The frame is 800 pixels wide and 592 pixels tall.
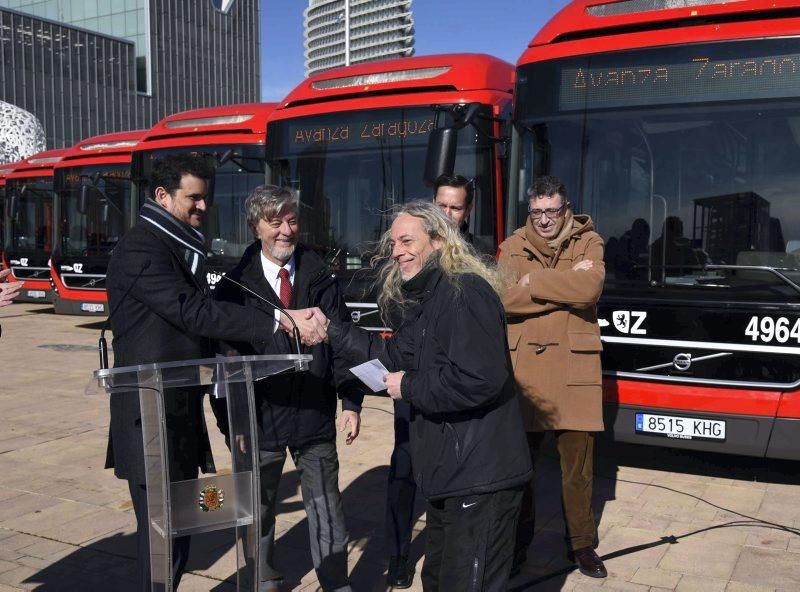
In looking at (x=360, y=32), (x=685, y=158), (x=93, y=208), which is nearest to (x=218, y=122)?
(x=93, y=208)

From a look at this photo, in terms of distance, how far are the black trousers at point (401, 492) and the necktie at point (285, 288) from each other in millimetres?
704

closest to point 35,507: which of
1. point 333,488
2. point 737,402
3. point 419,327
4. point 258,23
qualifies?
point 333,488

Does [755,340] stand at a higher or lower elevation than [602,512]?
higher

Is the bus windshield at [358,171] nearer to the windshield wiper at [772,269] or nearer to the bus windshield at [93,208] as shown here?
the windshield wiper at [772,269]

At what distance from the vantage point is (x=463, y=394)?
2.63 metres

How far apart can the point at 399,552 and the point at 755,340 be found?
2.49 m

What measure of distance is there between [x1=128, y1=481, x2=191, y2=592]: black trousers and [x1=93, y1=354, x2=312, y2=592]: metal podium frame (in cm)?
23

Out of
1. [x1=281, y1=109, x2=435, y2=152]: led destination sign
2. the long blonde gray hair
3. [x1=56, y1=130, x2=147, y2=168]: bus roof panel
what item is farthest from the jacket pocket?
[x1=56, y1=130, x2=147, y2=168]: bus roof panel

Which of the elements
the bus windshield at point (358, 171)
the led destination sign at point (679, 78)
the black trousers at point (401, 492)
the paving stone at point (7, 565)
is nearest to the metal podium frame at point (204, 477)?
the black trousers at point (401, 492)

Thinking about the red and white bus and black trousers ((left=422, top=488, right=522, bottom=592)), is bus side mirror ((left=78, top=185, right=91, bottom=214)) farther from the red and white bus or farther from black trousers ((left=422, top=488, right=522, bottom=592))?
black trousers ((left=422, top=488, right=522, bottom=592))

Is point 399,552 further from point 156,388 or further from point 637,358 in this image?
point 637,358

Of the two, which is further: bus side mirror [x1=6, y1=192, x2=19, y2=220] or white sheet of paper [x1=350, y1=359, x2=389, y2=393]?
bus side mirror [x1=6, y1=192, x2=19, y2=220]

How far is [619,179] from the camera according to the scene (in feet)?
17.6

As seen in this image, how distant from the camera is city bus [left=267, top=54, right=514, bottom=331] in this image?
23.1ft
